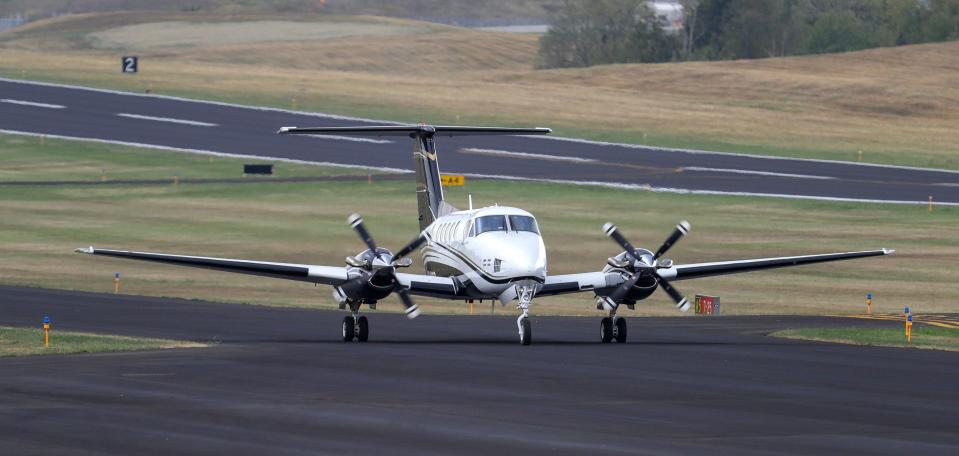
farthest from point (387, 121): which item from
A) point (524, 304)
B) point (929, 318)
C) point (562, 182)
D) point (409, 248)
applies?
point (524, 304)

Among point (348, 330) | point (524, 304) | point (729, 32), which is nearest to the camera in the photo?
point (524, 304)

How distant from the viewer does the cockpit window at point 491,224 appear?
38.2 metres

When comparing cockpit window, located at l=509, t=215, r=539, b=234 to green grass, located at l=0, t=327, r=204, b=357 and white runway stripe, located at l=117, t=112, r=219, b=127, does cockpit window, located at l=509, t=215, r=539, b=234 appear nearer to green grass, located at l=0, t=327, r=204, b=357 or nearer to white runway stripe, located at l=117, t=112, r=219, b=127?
green grass, located at l=0, t=327, r=204, b=357

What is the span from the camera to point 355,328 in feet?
128

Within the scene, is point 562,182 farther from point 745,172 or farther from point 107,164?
point 107,164

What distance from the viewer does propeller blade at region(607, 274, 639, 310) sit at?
38062mm

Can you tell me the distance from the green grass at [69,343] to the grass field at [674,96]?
7202cm

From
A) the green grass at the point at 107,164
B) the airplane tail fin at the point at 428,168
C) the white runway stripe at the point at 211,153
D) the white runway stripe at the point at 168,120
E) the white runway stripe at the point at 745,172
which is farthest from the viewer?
the white runway stripe at the point at 168,120

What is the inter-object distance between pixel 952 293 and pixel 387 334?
26.6 meters

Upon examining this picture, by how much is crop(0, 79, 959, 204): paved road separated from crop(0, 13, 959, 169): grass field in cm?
458

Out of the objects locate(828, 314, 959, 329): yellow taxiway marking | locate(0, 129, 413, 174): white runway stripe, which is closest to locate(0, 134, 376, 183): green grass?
locate(0, 129, 413, 174): white runway stripe

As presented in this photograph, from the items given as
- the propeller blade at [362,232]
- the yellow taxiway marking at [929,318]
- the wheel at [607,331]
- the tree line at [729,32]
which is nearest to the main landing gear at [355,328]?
the propeller blade at [362,232]

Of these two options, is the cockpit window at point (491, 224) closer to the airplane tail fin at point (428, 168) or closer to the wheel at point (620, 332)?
the wheel at point (620, 332)

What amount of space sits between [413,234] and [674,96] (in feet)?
201
